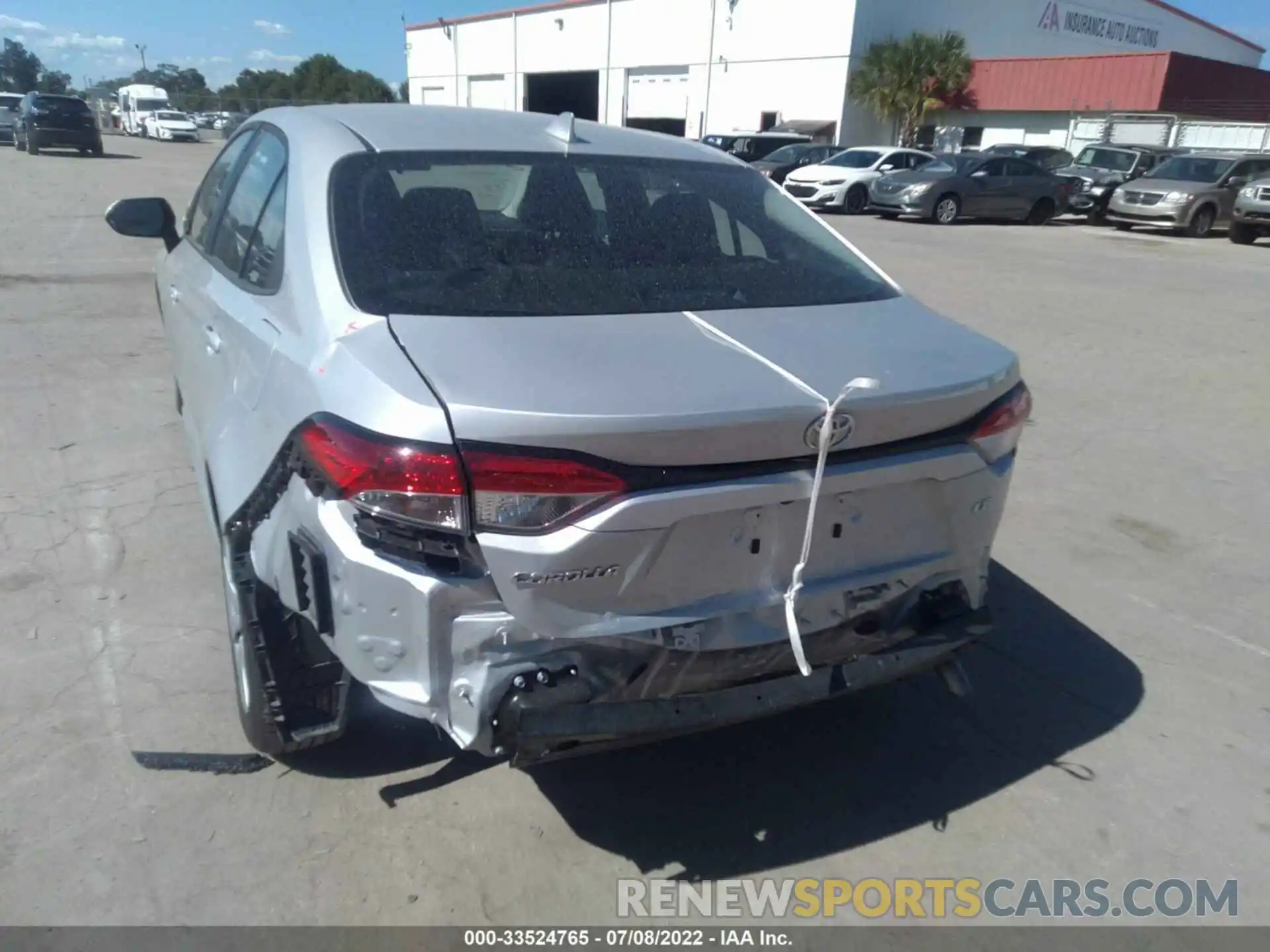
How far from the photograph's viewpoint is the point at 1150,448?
614 cm

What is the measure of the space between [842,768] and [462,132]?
2.34 meters

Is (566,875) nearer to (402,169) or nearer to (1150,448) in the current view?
(402,169)

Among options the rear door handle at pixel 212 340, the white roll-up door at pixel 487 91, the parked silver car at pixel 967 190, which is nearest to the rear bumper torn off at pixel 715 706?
the rear door handle at pixel 212 340

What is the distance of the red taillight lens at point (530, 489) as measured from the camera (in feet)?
6.58

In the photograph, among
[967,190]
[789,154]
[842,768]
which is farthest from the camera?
[789,154]

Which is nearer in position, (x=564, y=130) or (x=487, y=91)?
(x=564, y=130)

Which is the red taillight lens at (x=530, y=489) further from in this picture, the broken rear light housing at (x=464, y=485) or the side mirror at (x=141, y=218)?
the side mirror at (x=141, y=218)

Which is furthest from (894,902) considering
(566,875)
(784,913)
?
(566,875)

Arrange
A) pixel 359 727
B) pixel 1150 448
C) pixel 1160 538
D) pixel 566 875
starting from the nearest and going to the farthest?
pixel 566 875
pixel 359 727
pixel 1160 538
pixel 1150 448

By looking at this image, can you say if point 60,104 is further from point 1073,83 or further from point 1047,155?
point 1073,83

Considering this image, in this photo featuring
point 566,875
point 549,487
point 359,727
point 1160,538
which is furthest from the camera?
point 1160,538

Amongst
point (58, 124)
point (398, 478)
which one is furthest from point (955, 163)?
point (58, 124)

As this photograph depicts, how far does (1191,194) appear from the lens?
20.0 metres

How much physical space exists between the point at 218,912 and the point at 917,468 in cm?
200
